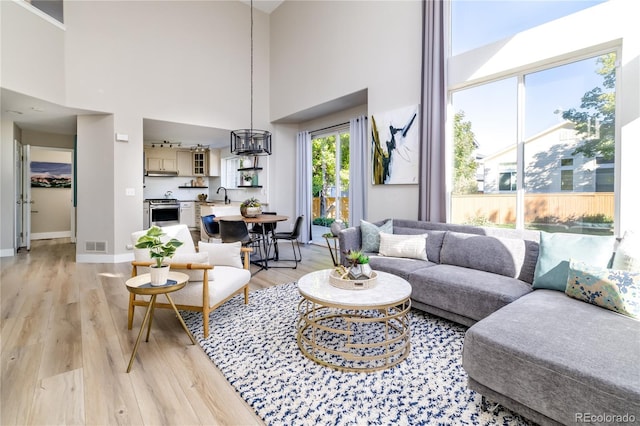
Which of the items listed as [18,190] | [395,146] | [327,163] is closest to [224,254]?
[395,146]

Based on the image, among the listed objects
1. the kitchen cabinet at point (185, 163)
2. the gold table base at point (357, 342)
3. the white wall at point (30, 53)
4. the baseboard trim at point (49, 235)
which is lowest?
the gold table base at point (357, 342)

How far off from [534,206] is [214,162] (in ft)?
27.6

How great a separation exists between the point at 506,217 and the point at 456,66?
188cm

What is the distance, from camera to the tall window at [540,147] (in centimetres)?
287

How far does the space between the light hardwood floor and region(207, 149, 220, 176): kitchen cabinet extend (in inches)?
242

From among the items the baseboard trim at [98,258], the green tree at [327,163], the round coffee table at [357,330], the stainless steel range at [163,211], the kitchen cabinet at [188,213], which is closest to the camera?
the round coffee table at [357,330]

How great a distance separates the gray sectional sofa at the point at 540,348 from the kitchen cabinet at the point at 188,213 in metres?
8.53

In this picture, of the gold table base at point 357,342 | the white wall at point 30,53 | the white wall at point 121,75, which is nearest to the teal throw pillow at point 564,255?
the gold table base at point 357,342

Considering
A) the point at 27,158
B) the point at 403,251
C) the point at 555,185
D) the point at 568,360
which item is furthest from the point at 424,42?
the point at 27,158

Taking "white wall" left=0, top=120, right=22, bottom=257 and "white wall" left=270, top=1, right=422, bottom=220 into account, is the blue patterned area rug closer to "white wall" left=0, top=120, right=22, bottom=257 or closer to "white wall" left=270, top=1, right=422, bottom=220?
"white wall" left=270, top=1, right=422, bottom=220

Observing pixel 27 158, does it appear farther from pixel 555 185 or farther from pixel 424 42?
pixel 555 185

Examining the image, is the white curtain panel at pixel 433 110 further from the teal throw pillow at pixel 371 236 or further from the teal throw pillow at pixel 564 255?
the teal throw pillow at pixel 564 255

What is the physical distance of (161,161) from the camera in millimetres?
9148

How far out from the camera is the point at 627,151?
2.64 meters
